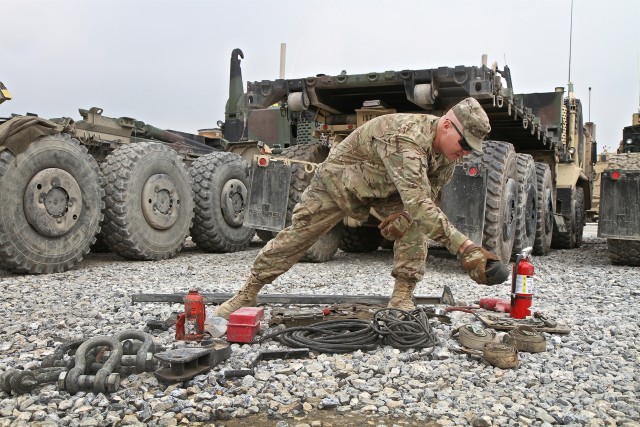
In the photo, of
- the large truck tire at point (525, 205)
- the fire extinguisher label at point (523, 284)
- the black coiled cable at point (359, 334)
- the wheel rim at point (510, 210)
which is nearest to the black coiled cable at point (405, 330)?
the black coiled cable at point (359, 334)

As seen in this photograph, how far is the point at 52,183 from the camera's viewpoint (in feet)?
19.0

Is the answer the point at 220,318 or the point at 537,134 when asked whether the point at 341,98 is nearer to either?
the point at 537,134

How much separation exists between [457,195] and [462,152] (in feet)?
7.97

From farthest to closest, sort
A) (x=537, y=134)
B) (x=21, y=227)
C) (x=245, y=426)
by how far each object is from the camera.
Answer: (x=537, y=134) → (x=21, y=227) → (x=245, y=426)

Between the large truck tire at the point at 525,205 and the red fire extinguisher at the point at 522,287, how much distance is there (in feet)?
9.71

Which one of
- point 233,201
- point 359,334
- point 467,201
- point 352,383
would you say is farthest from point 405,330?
point 233,201

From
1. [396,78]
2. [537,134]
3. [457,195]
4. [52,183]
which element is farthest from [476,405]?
[537,134]

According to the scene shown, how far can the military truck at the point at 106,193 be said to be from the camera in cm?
551

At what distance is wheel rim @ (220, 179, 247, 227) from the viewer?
8.20 metres

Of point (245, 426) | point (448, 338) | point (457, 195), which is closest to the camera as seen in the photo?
point (245, 426)

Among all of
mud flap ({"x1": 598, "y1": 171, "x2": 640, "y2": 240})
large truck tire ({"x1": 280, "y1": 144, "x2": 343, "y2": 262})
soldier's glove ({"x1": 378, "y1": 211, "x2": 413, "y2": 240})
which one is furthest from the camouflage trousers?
mud flap ({"x1": 598, "y1": 171, "x2": 640, "y2": 240})

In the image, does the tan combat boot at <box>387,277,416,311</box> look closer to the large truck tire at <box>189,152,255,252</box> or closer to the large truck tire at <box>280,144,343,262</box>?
the large truck tire at <box>280,144,343,262</box>

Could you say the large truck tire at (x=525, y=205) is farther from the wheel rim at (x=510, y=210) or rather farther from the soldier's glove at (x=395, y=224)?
the soldier's glove at (x=395, y=224)

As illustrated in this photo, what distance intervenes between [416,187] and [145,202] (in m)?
4.48
